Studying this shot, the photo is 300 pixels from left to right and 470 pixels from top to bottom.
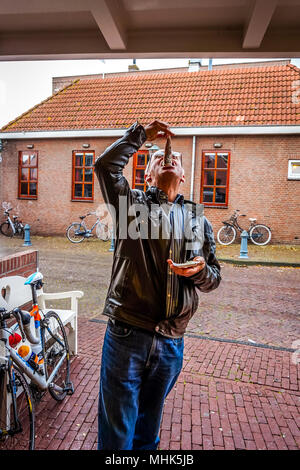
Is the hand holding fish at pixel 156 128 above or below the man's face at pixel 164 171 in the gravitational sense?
above

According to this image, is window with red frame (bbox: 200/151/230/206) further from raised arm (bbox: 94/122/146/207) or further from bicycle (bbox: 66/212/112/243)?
raised arm (bbox: 94/122/146/207)

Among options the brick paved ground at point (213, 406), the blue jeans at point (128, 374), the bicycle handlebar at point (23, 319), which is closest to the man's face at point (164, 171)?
the blue jeans at point (128, 374)

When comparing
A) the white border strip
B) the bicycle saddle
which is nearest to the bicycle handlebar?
the bicycle saddle

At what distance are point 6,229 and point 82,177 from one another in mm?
3600

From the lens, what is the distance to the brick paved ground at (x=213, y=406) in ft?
7.89

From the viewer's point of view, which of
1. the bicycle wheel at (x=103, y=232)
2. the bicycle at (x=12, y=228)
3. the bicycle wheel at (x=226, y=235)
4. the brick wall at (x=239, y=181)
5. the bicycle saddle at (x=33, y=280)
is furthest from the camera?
the bicycle at (x=12, y=228)

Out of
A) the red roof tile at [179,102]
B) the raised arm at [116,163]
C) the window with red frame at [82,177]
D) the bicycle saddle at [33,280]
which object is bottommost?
the bicycle saddle at [33,280]

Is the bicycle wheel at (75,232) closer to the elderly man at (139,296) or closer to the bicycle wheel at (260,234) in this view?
the bicycle wheel at (260,234)

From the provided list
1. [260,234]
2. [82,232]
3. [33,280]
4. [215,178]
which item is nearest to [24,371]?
[33,280]

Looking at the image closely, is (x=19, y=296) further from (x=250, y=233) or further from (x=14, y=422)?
(x=250, y=233)

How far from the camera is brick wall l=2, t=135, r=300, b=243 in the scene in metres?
12.4

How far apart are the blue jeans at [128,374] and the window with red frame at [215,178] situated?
11770 mm

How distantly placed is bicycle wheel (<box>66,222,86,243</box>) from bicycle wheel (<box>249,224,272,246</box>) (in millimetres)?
5938

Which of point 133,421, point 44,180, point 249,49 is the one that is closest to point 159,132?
Result: point 133,421
